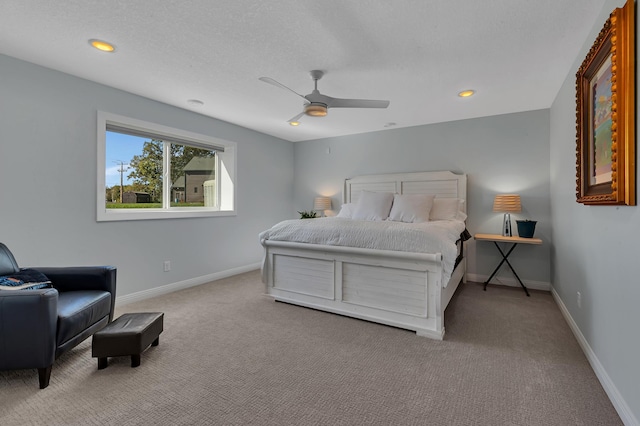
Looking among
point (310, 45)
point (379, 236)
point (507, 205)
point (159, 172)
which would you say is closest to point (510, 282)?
point (507, 205)

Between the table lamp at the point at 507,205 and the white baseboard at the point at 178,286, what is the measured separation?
379 cm

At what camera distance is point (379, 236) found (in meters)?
2.66

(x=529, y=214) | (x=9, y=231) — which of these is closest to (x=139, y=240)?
(x=9, y=231)

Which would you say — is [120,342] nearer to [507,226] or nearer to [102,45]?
[102,45]

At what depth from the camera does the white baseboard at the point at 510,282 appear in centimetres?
375

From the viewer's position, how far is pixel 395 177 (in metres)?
4.67

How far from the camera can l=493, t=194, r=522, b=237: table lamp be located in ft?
12.0

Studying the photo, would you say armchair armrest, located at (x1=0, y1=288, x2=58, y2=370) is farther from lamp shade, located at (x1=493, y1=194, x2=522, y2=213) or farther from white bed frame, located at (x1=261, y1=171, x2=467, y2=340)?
lamp shade, located at (x1=493, y1=194, x2=522, y2=213)

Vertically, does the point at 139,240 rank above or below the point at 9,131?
below

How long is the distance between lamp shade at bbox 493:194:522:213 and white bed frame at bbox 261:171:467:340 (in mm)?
1380

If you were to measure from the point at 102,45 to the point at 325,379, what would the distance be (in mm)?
2995

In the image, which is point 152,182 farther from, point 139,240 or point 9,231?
point 9,231

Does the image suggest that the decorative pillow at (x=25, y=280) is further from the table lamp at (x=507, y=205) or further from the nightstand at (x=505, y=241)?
the table lamp at (x=507, y=205)

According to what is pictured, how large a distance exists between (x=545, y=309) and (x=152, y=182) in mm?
4865
